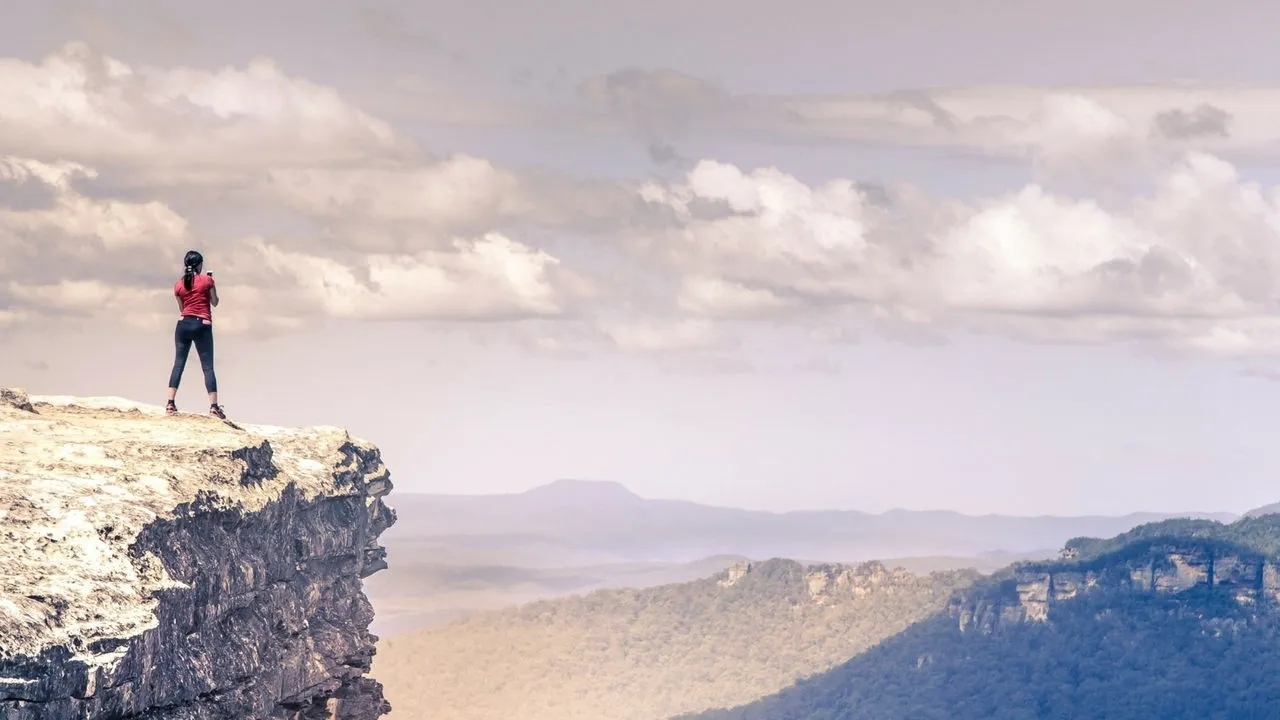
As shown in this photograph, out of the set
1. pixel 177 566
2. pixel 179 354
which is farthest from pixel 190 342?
pixel 177 566

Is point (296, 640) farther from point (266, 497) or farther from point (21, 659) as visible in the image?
point (21, 659)

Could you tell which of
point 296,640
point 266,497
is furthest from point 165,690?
point 296,640

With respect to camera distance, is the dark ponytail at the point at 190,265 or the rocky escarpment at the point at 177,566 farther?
the dark ponytail at the point at 190,265

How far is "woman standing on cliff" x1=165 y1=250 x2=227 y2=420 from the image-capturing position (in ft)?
168

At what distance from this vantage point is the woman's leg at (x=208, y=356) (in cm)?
5197

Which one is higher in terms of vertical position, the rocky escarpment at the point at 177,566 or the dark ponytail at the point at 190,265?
the dark ponytail at the point at 190,265

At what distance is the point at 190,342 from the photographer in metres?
52.0

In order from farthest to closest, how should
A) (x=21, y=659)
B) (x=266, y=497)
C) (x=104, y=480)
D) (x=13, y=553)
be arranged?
(x=266, y=497) < (x=104, y=480) < (x=13, y=553) < (x=21, y=659)

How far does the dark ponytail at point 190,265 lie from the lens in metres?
50.7

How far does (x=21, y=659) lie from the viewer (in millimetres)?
29156

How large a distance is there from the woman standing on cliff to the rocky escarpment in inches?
50.3

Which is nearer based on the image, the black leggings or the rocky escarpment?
the rocky escarpment

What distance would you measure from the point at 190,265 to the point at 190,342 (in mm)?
2168

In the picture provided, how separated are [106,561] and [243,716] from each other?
8.93m
